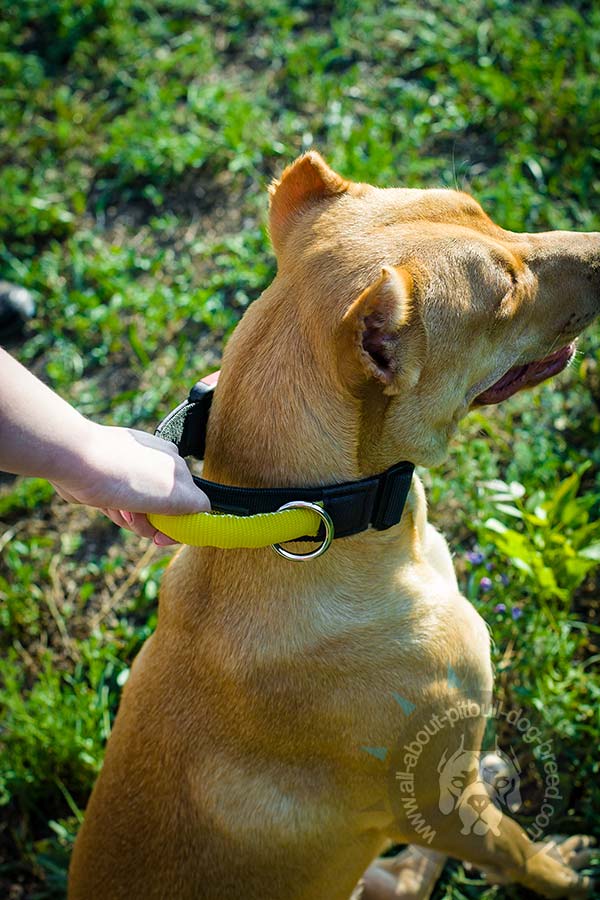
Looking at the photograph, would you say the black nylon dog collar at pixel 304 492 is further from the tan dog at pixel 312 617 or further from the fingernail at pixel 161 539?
the fingernail at pixel 161 539

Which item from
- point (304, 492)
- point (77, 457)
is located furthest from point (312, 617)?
point (77, 457)

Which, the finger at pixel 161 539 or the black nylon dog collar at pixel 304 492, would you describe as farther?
the finger at pixel 161 539

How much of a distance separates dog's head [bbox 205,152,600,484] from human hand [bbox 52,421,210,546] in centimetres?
18

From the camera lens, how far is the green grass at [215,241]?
382 centimetres

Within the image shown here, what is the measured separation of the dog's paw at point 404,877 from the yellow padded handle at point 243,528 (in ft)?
6.05

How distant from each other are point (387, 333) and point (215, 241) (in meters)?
3.37

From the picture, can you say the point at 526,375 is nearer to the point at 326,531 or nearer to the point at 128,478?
the point at 326,531

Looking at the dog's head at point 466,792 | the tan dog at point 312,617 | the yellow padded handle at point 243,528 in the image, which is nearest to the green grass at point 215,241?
the dog's head at point 466,792

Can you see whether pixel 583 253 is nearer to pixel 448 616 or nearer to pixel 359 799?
pixel 448 616

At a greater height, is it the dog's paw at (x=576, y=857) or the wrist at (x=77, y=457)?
the wrist at (x=77, y=457)

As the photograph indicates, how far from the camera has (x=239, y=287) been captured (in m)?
5.19

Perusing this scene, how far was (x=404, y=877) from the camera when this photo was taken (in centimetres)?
342

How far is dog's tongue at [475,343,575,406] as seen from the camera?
2.97m

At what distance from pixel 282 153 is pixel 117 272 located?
1373 mm
